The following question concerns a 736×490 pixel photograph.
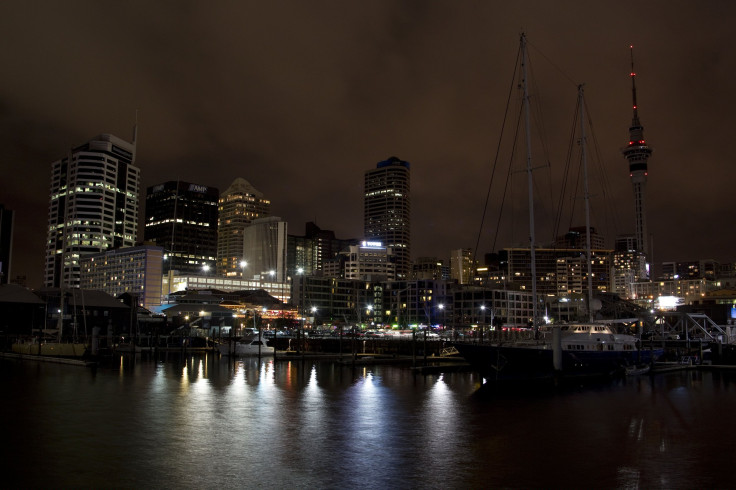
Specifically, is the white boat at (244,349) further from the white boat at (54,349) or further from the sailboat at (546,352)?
the sailboat at (546,352)

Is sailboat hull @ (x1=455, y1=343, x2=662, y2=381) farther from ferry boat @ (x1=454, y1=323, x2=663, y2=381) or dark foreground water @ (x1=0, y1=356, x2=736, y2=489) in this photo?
dark foreground water @ (x1=0, y1=356, x2=736, y2=489)

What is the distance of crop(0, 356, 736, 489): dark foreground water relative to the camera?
21.0m

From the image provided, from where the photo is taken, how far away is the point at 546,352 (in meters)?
50.5

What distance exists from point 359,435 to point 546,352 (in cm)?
2716

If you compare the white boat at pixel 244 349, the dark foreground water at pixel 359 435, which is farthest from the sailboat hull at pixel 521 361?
the white boat at pixel 244 349

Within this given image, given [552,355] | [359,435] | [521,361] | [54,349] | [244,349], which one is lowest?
[359,435]

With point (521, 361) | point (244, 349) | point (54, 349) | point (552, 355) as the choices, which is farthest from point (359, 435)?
point (244, 349)

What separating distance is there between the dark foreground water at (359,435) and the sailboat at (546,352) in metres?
2.98

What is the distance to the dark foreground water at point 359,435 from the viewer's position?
2102 centimetres

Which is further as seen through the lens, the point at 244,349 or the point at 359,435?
the point at 244,349

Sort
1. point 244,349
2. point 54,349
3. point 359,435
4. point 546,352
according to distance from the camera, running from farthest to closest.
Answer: point 244,349 < point 54,349 < point 546,352 < point 359,435

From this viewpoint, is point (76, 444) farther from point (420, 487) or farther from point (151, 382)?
point (151, 382)

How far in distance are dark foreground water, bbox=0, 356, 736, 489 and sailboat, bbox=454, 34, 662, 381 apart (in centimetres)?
298

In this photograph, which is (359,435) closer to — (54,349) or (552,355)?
(552,355)
